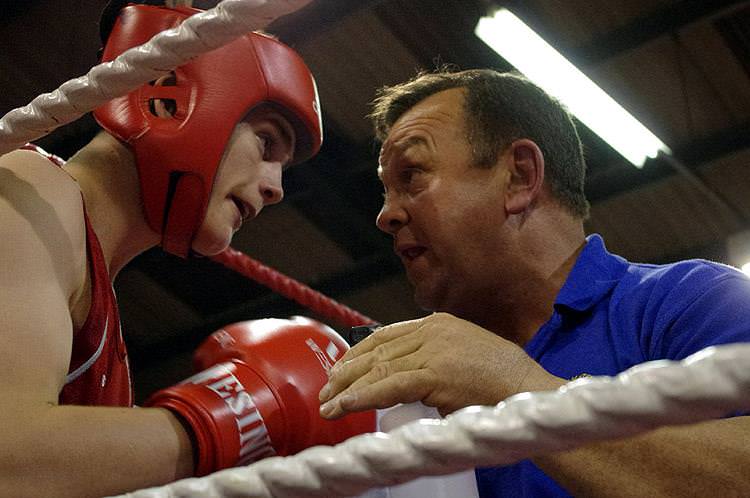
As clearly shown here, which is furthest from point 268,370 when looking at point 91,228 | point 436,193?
point 436,193

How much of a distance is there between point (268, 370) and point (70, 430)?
1.06 feet

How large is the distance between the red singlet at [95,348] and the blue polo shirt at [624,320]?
54 centimetres

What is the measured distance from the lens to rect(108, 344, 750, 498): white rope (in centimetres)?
49

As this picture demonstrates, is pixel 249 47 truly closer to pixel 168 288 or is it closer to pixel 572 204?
pixel 572 204

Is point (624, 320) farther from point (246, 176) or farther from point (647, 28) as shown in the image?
point (647, 28)

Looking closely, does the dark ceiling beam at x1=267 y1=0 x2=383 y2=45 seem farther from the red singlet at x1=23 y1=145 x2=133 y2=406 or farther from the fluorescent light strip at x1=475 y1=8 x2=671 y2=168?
the red singlet at x1=23 y1=145 x2=133 y2=406

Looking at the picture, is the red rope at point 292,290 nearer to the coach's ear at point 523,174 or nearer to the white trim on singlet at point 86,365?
the coach's ear at point 523,174

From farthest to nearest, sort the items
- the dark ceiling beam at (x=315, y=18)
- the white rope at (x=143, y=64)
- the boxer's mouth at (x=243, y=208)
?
the dark ceiling beam at (x=315, y=18) → the boxer's mouth at (x=243, y=208) → the white rope at (x=143, y=64)

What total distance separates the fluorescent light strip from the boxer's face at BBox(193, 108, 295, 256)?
2.70m

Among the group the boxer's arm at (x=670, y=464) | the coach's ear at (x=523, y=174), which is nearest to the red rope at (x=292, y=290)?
the coach's ear at (x=523, y=174)

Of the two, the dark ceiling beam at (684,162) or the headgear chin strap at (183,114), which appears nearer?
the headgear chin strap at (183,114)

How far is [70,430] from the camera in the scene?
3.20ft

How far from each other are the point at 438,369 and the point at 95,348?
496mm

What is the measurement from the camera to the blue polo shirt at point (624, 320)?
114 centimetres
